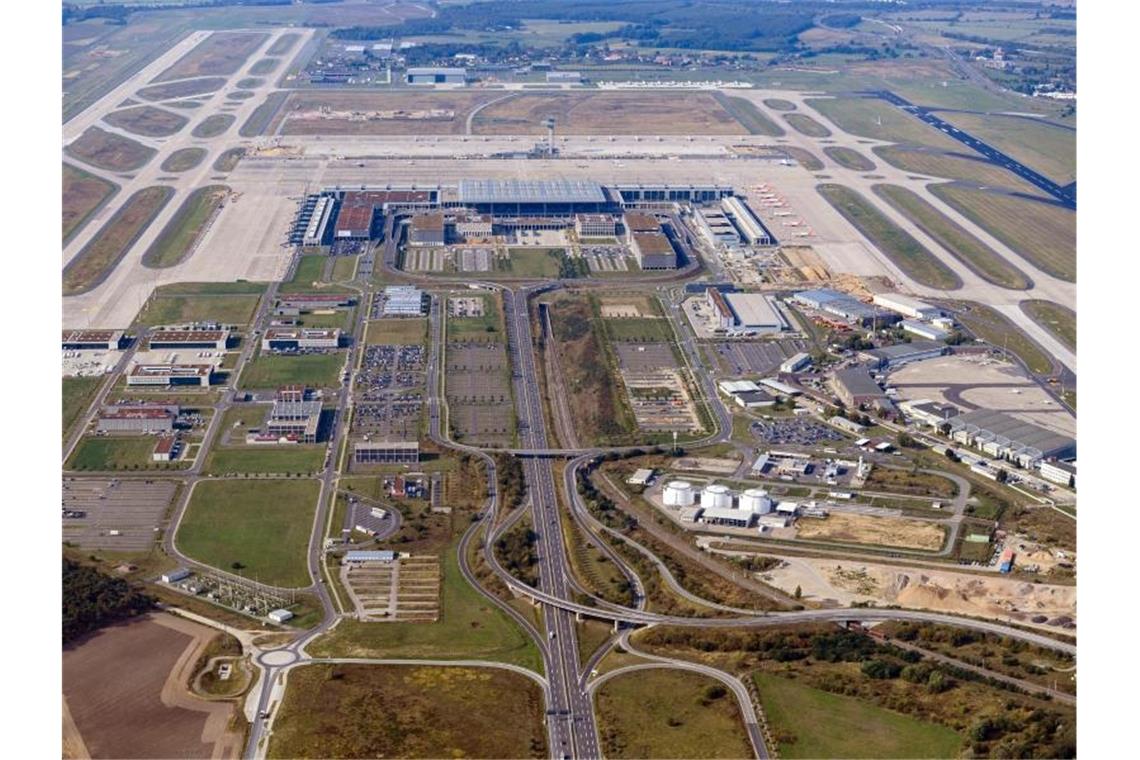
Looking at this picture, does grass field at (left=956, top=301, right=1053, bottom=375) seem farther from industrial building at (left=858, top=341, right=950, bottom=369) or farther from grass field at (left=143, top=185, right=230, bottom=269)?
grass field at (left=143, top=185, right=230, bottom=269)

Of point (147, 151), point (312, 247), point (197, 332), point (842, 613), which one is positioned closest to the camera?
point (842, 613)

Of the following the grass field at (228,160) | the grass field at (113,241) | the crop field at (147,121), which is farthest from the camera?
the crop field at (147,121)

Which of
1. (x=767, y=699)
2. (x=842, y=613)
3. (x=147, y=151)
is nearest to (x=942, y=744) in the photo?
(x=767, y=699)

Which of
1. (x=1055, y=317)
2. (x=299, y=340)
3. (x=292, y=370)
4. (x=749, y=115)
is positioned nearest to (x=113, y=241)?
(x=299, y=340)

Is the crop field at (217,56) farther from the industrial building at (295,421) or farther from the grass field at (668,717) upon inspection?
the grass field at (668,717)

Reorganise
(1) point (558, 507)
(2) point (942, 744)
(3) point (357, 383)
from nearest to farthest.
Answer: (2) point (942, 744) < (1) point (558, 507) < (3) point (357, 383)

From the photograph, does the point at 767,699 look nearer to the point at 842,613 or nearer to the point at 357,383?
the point at 842,613

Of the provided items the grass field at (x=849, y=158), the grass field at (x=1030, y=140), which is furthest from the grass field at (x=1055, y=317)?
the grass field at (x=849, y=158)
